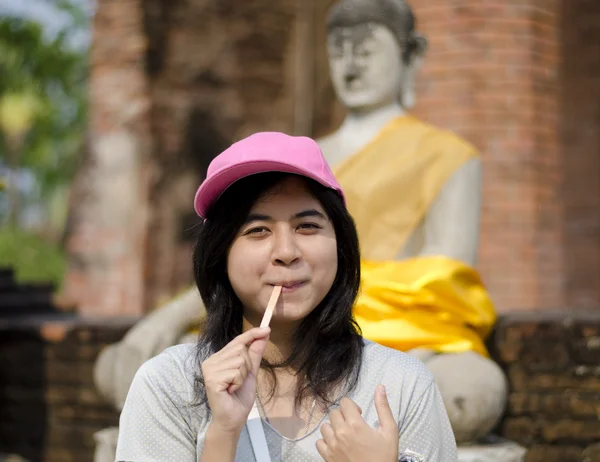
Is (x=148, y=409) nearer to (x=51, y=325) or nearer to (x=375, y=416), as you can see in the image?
(x=375, y=416)

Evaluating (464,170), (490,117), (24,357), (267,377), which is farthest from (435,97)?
(267,377)

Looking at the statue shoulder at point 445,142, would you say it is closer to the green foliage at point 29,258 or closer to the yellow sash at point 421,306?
the yellow sash at point 421,306

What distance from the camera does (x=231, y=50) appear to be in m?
6.36

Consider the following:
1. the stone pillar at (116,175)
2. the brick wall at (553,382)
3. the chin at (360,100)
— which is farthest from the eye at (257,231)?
the stone pillar at (116,175)

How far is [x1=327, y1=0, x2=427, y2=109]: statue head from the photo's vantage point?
3.13 m

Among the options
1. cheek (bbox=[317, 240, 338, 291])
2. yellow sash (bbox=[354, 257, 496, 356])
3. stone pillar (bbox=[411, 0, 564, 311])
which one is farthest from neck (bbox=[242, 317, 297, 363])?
stone pillar (bbox=[411, 0, 564, 311])

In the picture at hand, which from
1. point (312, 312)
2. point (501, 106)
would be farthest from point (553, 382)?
point (312, 312)

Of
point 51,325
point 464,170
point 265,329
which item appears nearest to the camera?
point 265,329

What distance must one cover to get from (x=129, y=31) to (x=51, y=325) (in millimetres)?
2404

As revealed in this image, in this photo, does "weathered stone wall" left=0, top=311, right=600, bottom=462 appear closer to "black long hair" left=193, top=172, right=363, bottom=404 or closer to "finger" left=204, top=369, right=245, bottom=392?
"black long hair" left=193, top=172, right=363, bottom=404

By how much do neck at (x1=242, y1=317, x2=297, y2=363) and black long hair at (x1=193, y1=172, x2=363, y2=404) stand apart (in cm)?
1

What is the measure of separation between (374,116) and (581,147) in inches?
137

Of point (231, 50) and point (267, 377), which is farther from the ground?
point (231, 50)

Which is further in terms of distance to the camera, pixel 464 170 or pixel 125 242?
pixel 125 242
